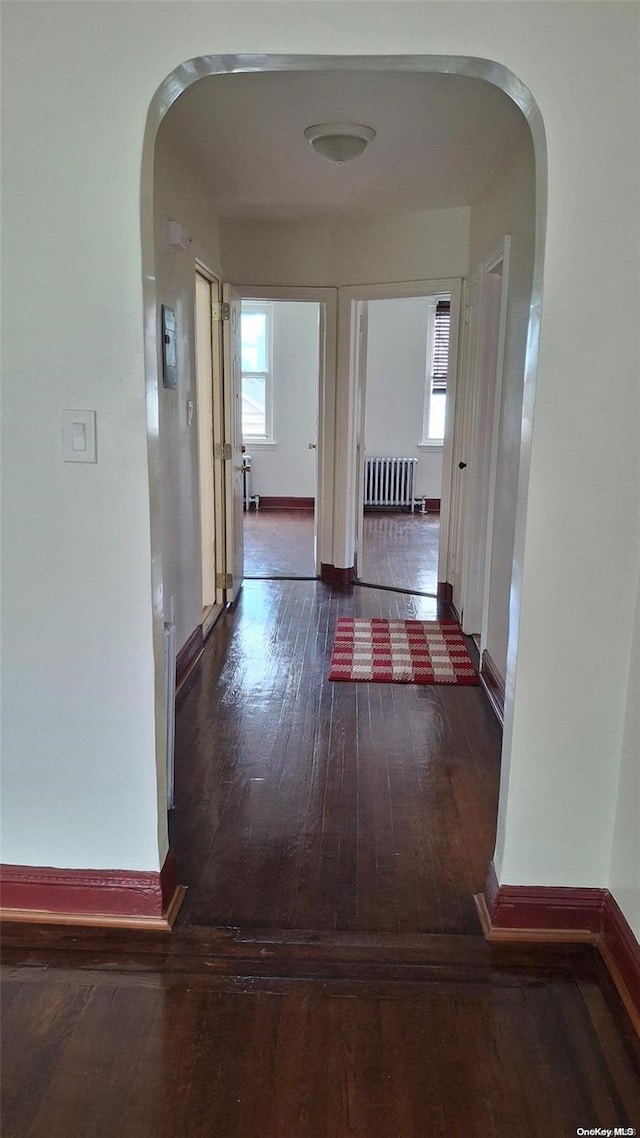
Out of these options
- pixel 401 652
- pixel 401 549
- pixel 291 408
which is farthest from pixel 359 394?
pixel 291 408

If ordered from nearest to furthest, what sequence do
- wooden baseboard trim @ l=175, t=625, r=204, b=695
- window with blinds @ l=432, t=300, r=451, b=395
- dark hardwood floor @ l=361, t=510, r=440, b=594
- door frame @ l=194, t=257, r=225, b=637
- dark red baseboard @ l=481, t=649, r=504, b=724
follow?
1. dark red baseboard @ l=481, t=649, r=504, b=724
2. wooden baseboard trim @ l=175, t=625, r=204, b=695
3. door frame @ l=194, t=257, r=225, b=637
4. dark hardwood floor @ l=361, t=510, r=440, b=594
5. window with blinds @ l=432, t=300, r=451, b=395

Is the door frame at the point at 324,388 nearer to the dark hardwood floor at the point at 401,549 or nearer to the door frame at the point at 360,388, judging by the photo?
the door frame at the point at 360,388

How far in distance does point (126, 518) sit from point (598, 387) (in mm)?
1134

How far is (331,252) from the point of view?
5.25m

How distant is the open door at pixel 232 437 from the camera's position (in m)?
4.82

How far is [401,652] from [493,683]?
77 cm

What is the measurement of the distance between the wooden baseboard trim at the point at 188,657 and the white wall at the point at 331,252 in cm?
250

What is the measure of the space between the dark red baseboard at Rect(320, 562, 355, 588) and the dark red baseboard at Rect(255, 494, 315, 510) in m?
3.21

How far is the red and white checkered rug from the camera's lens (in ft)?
12.9

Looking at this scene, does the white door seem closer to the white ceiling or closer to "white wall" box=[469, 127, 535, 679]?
the white ceiling

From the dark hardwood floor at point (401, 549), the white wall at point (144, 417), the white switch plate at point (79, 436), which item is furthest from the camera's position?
the dark hardwood floor at point (401, 549)

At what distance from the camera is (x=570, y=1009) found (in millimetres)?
1811

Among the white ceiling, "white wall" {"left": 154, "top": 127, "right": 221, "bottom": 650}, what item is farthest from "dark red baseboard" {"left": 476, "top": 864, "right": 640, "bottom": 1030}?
the white ceiling

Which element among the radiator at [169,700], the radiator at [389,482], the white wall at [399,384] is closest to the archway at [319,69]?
the radiator at [169,700]
